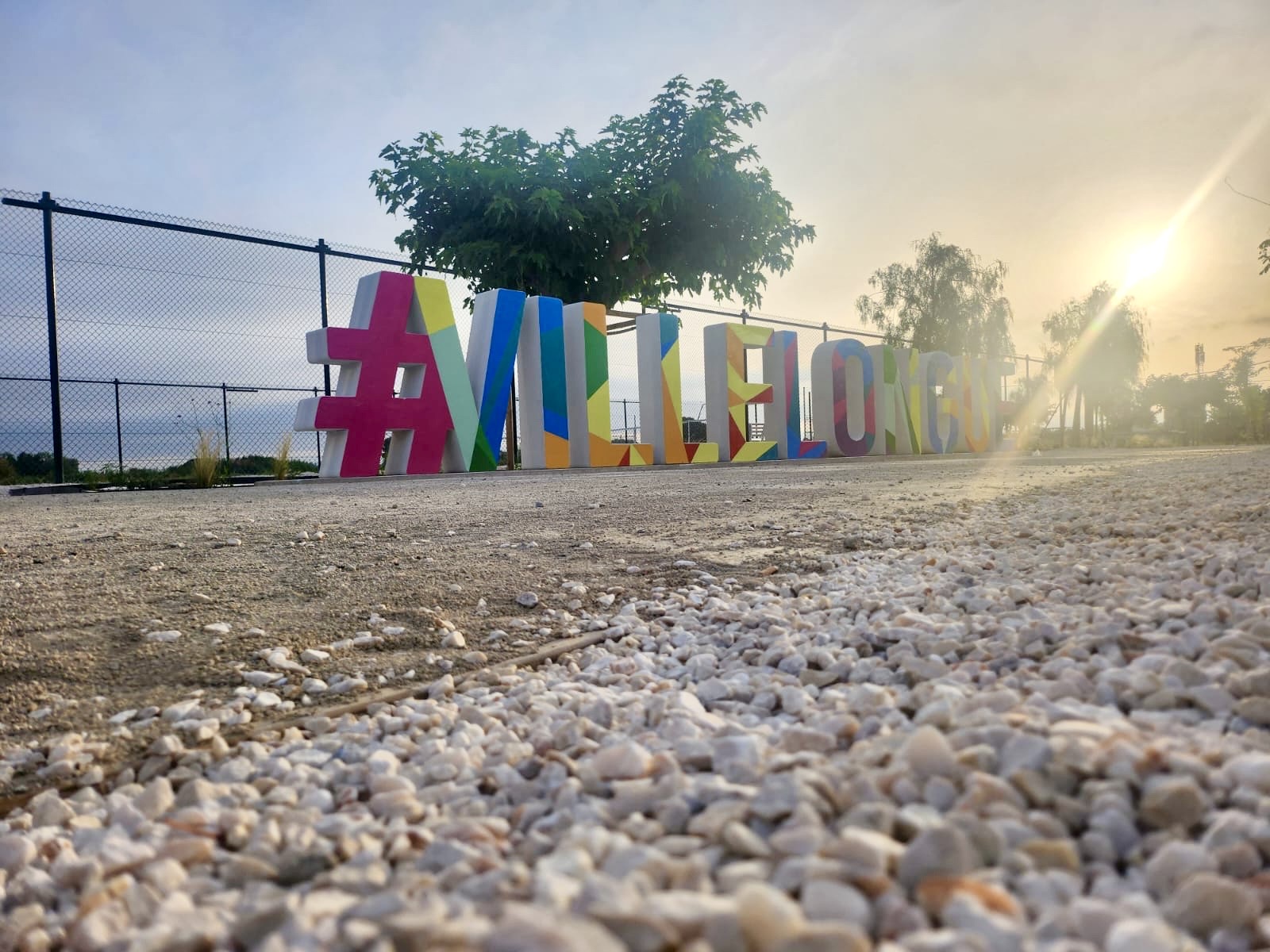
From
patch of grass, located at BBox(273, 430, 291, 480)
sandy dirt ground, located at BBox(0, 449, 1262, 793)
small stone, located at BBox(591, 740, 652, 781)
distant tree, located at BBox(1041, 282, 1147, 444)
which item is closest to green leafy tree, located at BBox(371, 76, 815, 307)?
patch of grass, located at BBox(273, 430, 291, 480)

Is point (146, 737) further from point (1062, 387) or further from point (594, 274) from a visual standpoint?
point (1062, 387)

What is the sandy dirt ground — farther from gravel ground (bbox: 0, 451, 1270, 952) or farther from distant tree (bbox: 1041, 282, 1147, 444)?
distant tree (bbox: 1041, 282, 1147, 444)

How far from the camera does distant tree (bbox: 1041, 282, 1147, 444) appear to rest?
23.3 metres

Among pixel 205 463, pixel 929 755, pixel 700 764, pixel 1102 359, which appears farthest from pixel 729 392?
pixel 1102 359

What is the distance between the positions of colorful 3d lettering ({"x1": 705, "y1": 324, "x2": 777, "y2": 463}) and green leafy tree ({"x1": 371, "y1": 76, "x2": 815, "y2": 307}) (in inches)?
87.7

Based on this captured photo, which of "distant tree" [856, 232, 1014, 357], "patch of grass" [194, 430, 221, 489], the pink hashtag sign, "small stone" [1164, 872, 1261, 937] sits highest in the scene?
"distant tree" [856, 232, 1014, 357]

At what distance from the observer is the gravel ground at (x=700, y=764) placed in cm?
70

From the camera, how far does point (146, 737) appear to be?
1.42 m

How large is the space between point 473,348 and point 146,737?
822cm

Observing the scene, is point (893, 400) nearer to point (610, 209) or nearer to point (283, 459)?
point (610, 209)

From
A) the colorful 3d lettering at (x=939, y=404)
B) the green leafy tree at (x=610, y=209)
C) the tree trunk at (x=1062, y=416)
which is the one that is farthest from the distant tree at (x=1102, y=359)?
the green leafy tree at (x=610, y=209)

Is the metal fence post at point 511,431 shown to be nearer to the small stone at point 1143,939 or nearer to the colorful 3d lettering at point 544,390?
the colorful 3d lettering at point 544,390

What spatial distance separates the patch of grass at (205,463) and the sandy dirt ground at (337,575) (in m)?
2.14

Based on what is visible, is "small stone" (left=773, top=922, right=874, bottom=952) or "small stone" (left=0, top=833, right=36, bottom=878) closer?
"small stone" (left=773, top=922, right=874, bottom=952)
